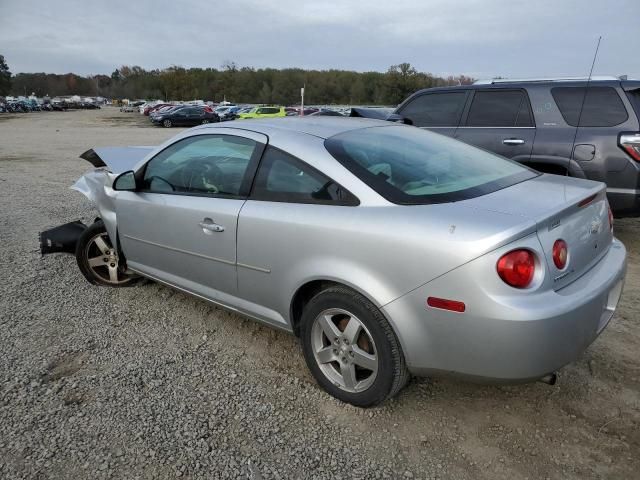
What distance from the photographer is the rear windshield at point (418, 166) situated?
2.48m

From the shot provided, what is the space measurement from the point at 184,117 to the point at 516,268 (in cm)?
3595

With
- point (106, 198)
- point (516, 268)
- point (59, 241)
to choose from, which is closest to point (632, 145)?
point (516, 268)

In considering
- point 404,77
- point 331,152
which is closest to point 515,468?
point 331,152

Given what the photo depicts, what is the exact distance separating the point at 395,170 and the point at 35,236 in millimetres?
5054

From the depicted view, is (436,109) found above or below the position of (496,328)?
above

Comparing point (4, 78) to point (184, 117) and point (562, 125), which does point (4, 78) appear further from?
point (562, 125)

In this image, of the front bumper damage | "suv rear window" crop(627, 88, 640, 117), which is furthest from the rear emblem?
the front bumper damage

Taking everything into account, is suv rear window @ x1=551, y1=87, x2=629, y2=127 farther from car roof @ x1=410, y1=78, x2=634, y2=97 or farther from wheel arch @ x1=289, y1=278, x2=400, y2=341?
wheel arch @ x1=289, y1=278, x2=400, y2=341

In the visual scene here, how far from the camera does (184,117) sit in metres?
35.2

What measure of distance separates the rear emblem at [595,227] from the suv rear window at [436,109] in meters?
3.98

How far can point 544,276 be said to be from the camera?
6.84 feet

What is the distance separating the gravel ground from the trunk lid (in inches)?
32.5

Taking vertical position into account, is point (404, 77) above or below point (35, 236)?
above

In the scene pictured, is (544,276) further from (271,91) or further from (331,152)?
(271,91)
